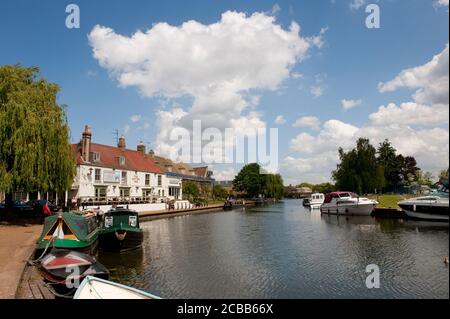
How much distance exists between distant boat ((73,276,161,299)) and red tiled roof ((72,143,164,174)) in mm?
39046

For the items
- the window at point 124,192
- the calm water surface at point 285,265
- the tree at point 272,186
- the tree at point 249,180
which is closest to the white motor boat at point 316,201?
the window at point 124,192

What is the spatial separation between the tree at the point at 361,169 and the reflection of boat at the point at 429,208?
3311 cm

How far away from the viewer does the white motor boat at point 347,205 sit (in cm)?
4822

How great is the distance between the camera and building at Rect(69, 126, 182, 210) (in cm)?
4547

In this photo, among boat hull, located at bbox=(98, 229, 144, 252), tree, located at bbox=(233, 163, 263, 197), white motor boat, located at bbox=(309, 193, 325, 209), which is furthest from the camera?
tree, located at bbox=(233, 163, 263, 197)

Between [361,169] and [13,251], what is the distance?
227 feet

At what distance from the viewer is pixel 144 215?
4372cm

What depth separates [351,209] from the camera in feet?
166

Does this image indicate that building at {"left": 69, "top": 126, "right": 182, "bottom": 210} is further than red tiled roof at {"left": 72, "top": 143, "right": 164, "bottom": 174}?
No

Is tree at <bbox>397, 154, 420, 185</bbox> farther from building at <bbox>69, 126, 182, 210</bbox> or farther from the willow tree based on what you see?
the willow tree

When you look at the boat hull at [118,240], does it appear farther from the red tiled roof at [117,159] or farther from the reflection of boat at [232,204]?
the reflection of boat at [232,204]

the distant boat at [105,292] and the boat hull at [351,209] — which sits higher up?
the distant boat at [105,292]

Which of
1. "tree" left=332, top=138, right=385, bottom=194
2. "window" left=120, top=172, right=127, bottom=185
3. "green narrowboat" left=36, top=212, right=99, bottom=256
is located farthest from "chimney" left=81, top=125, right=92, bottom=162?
"tree" left=332, top=138, right=385, bottom=194
